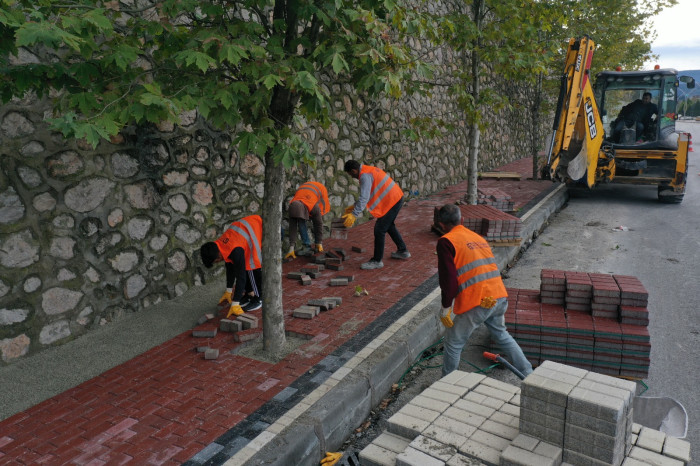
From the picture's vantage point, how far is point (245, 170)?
7.32 m

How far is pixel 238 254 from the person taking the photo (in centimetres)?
565

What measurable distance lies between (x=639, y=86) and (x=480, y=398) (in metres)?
12.4

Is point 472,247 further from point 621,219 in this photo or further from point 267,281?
point 621,219

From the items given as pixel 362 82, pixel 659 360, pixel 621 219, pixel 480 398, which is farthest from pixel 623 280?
pixel 621 219

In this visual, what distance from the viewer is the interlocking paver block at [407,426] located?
3.14 metres

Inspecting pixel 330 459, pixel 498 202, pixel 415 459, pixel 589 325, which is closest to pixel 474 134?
pixel 498 202

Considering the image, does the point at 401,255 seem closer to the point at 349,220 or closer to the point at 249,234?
the point at 349,220

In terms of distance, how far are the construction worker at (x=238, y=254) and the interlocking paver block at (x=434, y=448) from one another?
319 cm

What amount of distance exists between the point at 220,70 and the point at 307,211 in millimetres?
3879

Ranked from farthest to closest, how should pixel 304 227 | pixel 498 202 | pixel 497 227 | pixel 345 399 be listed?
pixel 498 202
pixel 497 227
pixel 304 227
pixel 345 399

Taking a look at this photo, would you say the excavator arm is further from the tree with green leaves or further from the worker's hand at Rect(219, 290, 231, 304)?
the worker's hand at Rect(219, 290, 231, 304)

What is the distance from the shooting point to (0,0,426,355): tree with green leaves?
3289 millimetres

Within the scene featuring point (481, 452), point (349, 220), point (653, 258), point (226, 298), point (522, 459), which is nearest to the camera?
point (522, 459)

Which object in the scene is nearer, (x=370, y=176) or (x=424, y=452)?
(x=424, y=452)
